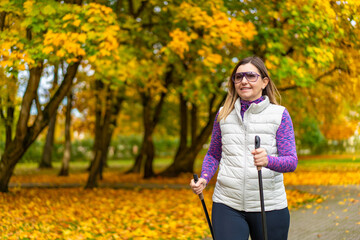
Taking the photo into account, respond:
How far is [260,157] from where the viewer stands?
260 cm

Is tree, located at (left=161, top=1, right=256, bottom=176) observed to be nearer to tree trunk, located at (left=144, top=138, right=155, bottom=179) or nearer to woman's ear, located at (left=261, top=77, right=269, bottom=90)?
tree trunk, located at (left=144, top=138, right=155, bottom=179)

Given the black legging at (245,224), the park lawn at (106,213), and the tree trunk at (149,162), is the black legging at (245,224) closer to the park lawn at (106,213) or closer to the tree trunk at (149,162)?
the park lawn at (106,213)

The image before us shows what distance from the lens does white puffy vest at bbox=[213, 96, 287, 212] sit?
284cm

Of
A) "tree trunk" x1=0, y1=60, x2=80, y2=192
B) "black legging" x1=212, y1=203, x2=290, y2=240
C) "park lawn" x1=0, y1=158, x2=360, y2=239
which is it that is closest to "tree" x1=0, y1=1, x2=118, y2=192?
"tree trunk" x1=0, y1=60, x2=80, y2=192

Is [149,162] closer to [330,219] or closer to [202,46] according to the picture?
[202,46]

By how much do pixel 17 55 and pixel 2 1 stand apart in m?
1.21

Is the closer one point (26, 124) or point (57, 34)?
point (57, 34)

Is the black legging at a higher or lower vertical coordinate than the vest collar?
lower

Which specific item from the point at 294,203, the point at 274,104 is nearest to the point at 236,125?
the point at 274,104

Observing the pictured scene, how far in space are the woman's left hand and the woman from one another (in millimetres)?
131

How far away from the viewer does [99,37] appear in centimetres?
803

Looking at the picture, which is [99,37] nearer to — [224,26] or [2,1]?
[2,1]

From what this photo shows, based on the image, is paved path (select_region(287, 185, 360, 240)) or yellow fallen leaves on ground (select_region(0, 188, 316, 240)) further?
yellow fallen leaves on ground (select_region(0, 188, 316, 240))

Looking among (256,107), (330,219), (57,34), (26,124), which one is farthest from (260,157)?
(26,124)
